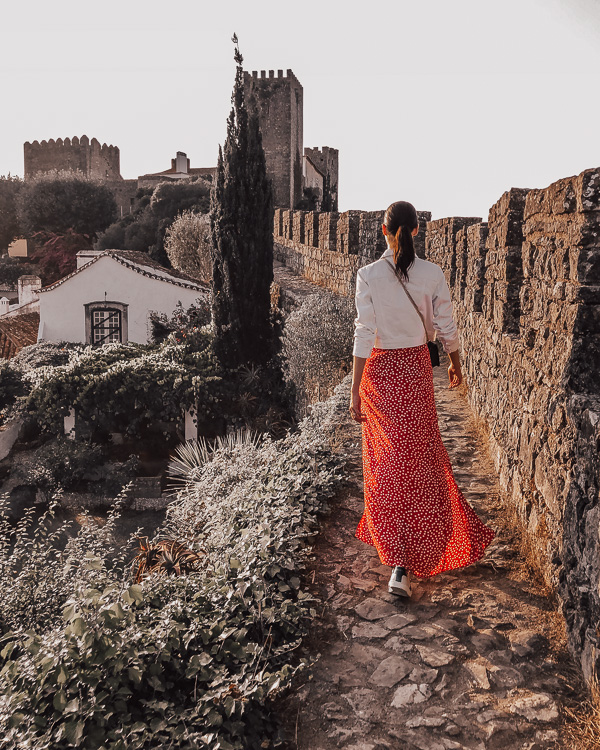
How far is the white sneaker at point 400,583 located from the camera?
3256 millimetres

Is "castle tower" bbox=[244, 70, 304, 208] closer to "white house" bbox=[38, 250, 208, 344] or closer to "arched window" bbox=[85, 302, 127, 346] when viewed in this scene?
"white house" bbox=[38, 250, 208, 344]

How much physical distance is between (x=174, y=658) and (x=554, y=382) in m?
1.99

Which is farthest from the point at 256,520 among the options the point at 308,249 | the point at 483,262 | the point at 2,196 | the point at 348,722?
the point at 2,196

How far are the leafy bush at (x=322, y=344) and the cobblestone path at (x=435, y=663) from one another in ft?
18.2

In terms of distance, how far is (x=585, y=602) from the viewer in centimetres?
A: 253

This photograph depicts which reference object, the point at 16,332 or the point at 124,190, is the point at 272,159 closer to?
the point at 124,190

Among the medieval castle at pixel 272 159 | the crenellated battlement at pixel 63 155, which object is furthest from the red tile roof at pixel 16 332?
the crenellated battlement at pixel 63 155

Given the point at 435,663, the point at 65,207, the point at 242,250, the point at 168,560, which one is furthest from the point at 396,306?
the point at 65,207

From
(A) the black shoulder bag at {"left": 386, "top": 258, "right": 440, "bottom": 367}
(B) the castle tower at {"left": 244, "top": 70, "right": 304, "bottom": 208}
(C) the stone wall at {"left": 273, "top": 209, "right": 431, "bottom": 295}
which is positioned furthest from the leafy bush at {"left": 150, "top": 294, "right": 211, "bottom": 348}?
(B) the castle tower at {"left": 244, "top": 70, "right": 304, "bottom": 208}

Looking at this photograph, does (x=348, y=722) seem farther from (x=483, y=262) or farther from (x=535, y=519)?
(x=483, y=262)

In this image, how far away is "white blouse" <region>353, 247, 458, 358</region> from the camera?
10.9 ft

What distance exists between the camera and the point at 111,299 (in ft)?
64.6

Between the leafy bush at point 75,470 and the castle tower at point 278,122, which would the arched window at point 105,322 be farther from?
the castle tower at point 278,122

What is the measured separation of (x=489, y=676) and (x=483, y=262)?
390 centimetres
